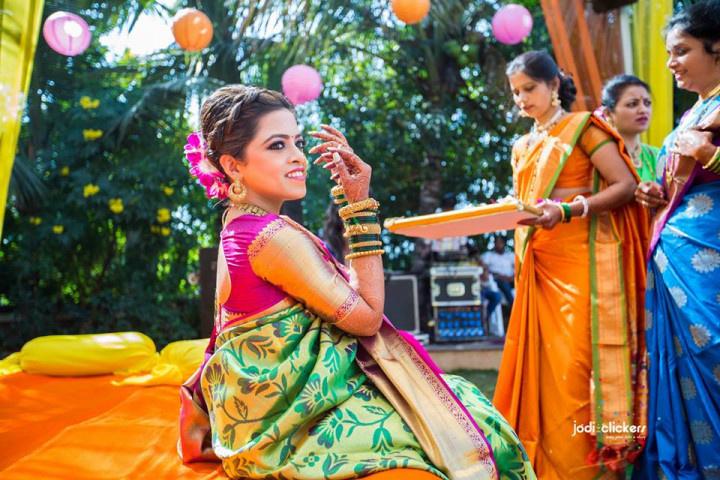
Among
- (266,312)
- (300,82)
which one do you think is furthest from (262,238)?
(300,82)

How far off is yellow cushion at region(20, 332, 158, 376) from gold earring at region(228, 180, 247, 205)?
2.18 meters

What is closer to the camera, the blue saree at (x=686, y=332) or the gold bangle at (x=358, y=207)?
the gold bangle at (x=358, y=207)

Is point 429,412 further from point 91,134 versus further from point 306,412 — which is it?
point 91,134

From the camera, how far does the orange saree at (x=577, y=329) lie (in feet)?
9.95

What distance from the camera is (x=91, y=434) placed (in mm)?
2311

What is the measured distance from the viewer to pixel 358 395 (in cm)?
176

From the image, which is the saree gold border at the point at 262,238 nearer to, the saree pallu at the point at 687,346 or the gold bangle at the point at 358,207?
the gold bangle at the point at 358,207

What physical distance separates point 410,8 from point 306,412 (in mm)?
4643

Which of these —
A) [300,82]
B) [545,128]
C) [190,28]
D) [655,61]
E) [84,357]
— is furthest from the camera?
[300,82]

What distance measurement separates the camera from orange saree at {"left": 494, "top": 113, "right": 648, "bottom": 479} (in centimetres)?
303

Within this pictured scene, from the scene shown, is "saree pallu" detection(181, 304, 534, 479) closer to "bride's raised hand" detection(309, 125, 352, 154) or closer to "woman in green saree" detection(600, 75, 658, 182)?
"bride's raised hand" detection(309, 125, 352, 154)

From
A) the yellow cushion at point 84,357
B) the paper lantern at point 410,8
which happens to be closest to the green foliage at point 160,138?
the paper lantern at point 410,8

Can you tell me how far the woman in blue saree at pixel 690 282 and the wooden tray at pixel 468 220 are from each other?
541 mm

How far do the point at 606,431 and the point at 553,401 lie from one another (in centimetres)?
27
